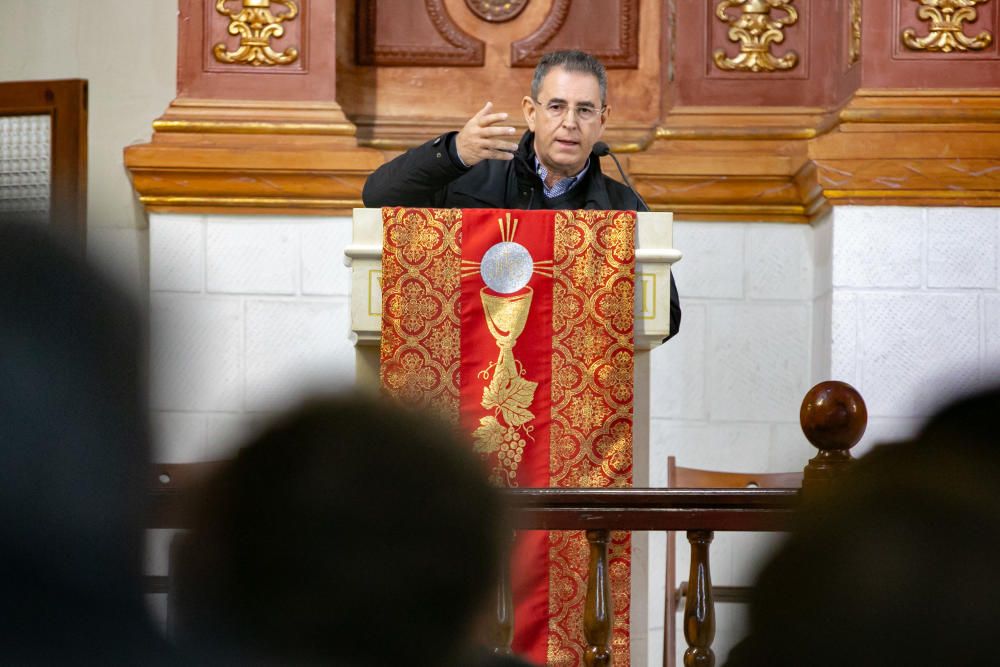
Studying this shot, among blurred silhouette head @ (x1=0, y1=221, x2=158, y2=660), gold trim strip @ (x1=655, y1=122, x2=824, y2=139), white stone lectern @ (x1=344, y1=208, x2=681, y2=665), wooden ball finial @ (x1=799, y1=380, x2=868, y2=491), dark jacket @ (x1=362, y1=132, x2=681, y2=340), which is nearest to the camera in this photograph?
blurred silhouette head @ (x1=0, y1=221, x2=158, y2=660)

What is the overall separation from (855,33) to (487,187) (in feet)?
6.34

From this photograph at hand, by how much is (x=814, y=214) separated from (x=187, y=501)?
181 inches

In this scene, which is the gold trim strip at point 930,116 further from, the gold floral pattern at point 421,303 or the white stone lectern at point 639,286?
the gold floral pattern at point 421,303

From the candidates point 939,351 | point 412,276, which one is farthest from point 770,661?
point 939,351

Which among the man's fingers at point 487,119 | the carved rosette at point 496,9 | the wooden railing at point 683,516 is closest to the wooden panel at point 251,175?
the carved rosette at point 496,9

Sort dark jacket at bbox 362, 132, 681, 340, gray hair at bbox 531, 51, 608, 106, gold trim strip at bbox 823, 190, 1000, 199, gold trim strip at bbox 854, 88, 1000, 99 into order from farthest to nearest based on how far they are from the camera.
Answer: gold trim strip at bbox 854, 88, 1000, 99
gold trim strip at bbox 823, 190, 1000, 199
gray hair at bbox 531, 51, 608, 106
dark jacket at bbox 362, 132, 681, 340

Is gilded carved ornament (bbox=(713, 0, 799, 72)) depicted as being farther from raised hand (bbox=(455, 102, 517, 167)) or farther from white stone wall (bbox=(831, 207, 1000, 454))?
raised hand (bbox=(455, 102, 517, 167))

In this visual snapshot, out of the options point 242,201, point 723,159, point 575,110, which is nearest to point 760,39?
point 723,159

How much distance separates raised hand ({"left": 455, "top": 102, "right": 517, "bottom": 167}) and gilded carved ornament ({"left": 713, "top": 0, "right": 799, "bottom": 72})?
2.21 m

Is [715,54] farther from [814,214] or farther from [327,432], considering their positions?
[327,432]

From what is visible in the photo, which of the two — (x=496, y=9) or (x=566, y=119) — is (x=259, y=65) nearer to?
(x=496, y=9)

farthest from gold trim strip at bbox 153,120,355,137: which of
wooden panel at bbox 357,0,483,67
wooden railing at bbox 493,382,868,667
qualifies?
wooden railing at bbox 493,382,868,667

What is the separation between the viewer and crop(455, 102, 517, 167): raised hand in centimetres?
368

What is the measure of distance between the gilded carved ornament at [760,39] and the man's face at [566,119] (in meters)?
1.66
